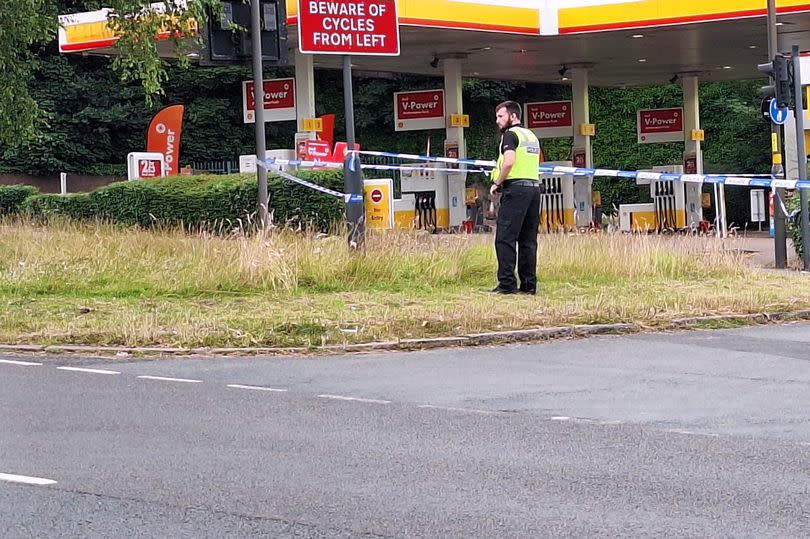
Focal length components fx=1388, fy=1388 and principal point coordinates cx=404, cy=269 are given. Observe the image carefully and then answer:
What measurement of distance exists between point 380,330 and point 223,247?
435 centimetres

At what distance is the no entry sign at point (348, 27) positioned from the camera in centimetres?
1562

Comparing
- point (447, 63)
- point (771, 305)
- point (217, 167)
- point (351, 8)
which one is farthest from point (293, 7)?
point (217, 167)

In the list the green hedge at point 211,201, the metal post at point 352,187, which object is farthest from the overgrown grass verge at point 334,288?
the green hedge at point 211,201

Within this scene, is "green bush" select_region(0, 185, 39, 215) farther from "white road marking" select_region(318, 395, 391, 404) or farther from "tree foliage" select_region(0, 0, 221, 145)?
"white road marking" select_region(318, 395, 391, 404)

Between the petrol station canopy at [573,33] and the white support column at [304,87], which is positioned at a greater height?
the petrol station canopy at [573,33]

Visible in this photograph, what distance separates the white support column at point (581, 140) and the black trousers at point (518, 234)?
2377 cm

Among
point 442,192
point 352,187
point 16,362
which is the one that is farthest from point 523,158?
point 442,192

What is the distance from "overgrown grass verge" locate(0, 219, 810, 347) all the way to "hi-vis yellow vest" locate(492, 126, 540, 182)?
49.2 inches

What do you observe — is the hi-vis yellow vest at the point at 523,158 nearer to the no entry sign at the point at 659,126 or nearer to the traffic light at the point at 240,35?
the traffic light at the point at 240,35

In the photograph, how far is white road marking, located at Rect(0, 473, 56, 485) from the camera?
6.52m

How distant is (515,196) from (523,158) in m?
0.39

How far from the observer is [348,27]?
15.9m

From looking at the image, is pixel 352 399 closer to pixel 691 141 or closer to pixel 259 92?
pixel 259 92

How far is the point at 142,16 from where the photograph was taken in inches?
699
